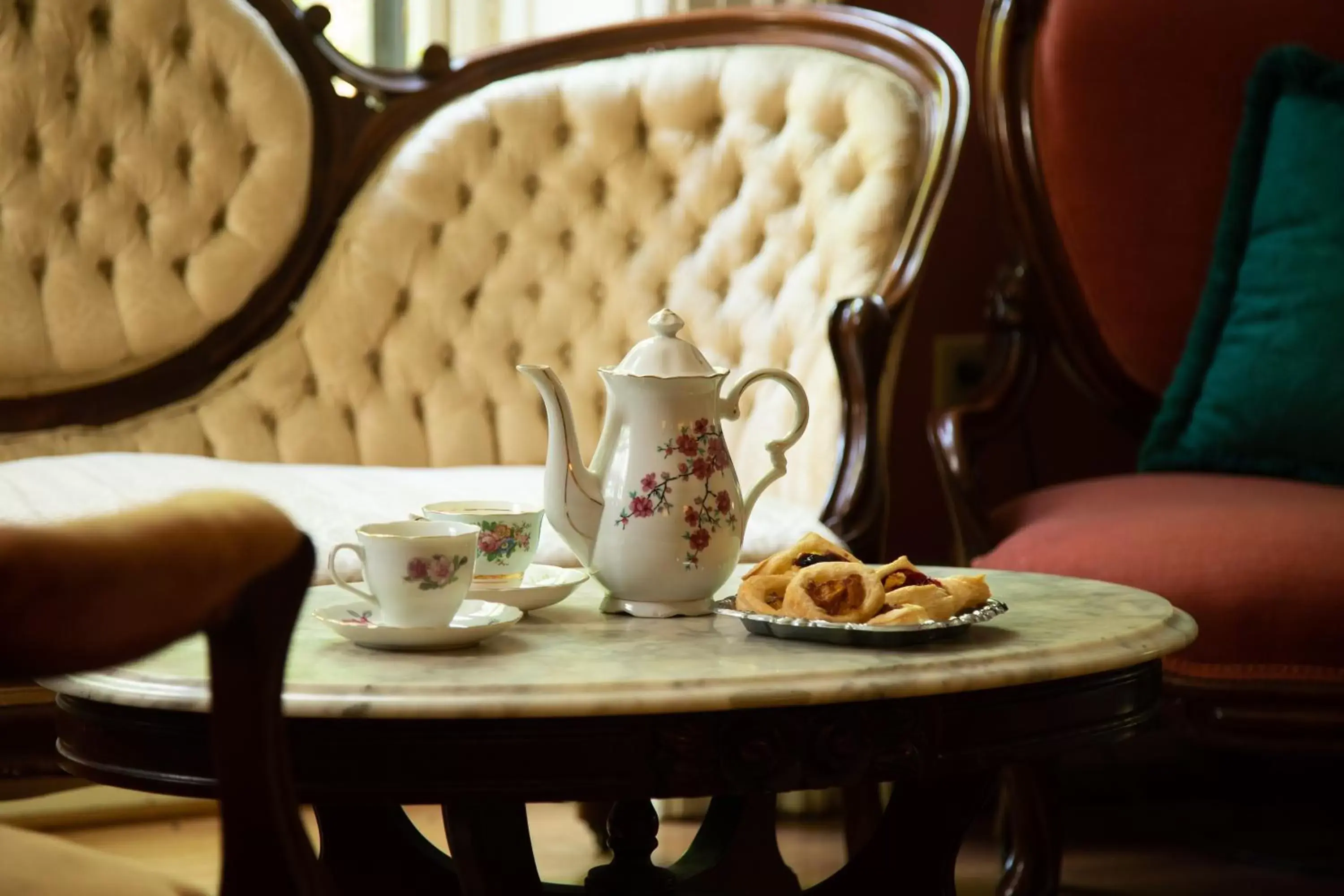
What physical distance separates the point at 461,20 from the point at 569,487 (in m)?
1.77

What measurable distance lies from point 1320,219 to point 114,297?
181 cm

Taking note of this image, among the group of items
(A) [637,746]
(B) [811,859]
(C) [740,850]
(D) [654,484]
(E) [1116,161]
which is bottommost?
(B) [811,859]

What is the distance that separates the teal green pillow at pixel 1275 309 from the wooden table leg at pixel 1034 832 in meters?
0.53

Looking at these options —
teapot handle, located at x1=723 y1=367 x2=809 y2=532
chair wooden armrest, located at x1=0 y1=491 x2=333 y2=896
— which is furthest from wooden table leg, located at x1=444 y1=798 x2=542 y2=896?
chair wooden armrest, located at x1=0 y1=491 x2=333 y2=896

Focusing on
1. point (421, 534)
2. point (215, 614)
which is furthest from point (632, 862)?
point (215, 614)

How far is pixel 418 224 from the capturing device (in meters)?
2.46

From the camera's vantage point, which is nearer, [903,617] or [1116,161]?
[903,617]

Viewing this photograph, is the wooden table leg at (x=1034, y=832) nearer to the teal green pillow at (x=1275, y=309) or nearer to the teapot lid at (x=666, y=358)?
the teal green pillow at (x=1275, y=309)

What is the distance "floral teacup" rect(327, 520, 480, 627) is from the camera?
100 centimetres

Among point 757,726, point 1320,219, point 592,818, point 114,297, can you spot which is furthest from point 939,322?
point 757,726

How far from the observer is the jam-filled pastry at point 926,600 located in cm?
104

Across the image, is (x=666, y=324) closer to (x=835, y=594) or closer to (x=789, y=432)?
(x=789, y=432)

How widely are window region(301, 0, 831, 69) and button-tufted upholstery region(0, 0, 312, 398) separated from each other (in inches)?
14.3

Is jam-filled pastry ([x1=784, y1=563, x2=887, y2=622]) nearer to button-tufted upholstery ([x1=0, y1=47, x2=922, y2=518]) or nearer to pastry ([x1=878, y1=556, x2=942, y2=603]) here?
pastry ([x1=878, y1=556, x2=942, y2=603])
